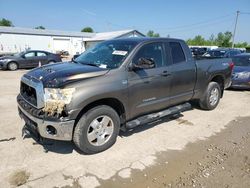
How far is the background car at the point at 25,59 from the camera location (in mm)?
16328

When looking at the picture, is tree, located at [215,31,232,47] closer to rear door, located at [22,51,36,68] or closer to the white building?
the white building

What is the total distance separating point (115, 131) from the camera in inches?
169

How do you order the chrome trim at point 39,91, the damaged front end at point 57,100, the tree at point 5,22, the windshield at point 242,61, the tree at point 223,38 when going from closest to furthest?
the damaged front end at point 57,100 < the chrome trim at point 39,91 < the windshield at point 242,61 < the tree at point 223,38 < the tree at point 5,22

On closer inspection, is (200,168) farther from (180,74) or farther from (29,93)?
(29,93)

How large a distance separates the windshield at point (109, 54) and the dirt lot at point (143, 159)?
1.51 metres

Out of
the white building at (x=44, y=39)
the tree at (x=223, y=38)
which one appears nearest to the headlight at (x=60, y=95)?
the white building at (x=44, y=39)

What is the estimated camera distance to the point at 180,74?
5266 mm

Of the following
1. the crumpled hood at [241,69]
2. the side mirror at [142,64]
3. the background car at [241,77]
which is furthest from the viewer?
the crumpled hood at [241,69]

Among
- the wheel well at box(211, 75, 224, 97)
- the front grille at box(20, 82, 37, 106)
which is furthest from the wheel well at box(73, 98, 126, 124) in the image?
the wheel well at box(211, 75, 224, 97)

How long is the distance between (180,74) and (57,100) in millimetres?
2836

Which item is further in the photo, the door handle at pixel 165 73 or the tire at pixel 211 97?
the tire at pixel 211 97

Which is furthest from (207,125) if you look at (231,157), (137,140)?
(137,140)

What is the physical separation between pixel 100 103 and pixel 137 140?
1.16 metres

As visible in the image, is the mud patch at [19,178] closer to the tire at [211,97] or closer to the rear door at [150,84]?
the rear door at [150,84]
